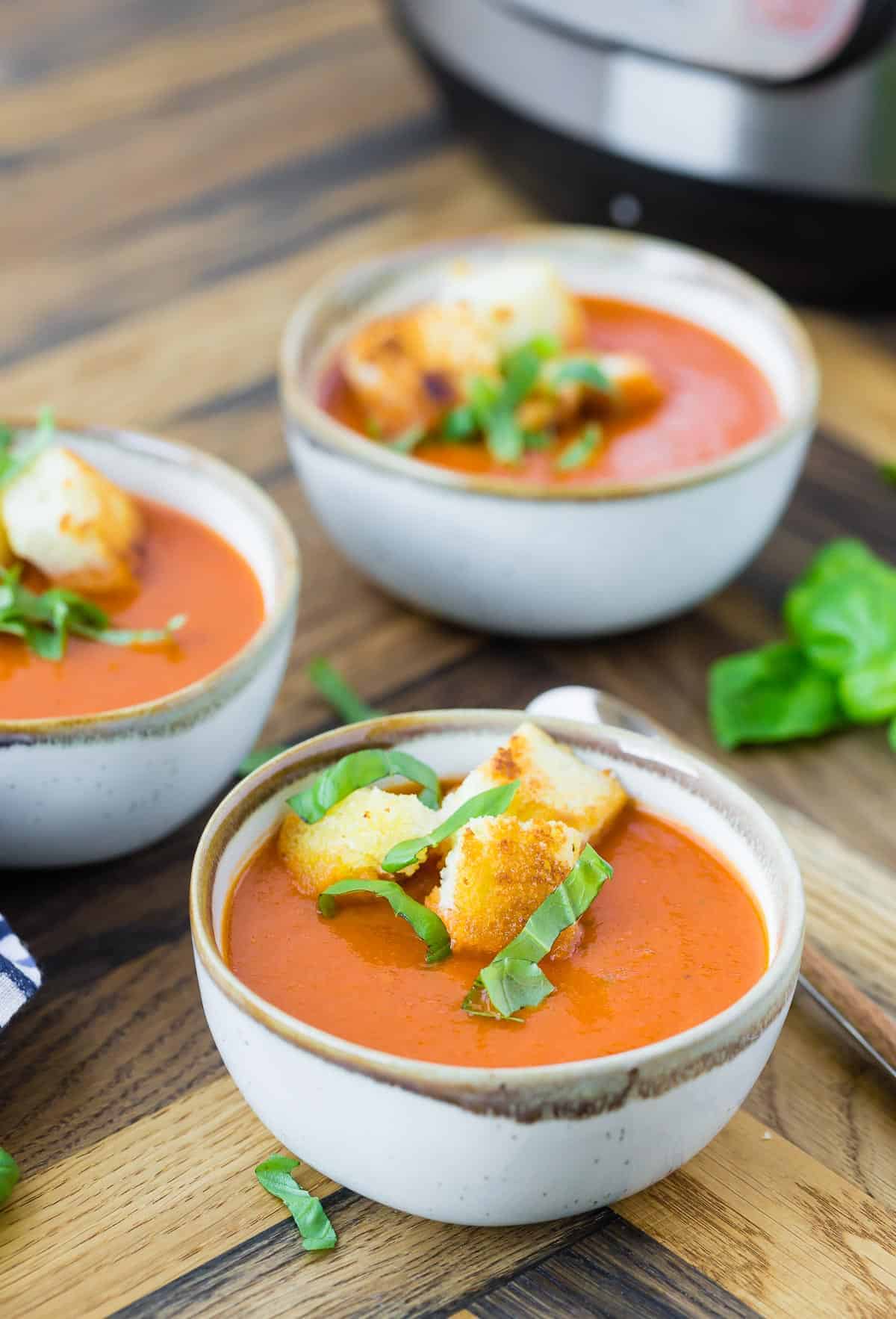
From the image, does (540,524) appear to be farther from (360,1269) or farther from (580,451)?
(360,1269)

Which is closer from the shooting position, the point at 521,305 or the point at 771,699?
the point at 771,699

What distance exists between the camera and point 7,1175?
1.37 meters

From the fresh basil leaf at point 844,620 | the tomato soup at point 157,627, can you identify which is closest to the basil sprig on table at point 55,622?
the tomato soup at point 157,627

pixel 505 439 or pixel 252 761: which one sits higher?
pixel 505 439

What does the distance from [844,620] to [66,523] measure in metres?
0.94

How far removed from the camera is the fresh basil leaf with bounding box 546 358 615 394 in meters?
2.14

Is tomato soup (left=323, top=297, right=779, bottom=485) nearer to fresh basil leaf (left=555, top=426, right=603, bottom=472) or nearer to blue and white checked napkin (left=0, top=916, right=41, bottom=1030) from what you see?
fresh basil leaf (left=555, top=426, right=603, bottom=472)

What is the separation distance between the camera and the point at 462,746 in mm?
1574

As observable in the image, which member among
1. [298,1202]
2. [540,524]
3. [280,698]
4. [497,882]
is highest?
[497,882]

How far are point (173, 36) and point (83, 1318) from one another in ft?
9.46

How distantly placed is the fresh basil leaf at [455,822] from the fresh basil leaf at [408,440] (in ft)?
A: 2.60

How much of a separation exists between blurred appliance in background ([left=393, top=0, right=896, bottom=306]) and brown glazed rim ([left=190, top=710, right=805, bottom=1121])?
133cm

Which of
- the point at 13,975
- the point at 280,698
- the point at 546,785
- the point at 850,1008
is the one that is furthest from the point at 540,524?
the point at 13,975

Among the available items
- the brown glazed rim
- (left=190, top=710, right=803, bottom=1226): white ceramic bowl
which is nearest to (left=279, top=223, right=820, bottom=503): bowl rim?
the brown glazed rim
